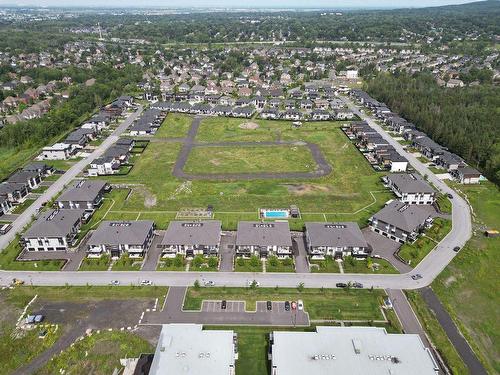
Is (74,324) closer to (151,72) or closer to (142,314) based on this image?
(142,314)

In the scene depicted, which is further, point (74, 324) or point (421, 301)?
point (421, 301)

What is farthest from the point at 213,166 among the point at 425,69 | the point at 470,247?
the point at 425,69

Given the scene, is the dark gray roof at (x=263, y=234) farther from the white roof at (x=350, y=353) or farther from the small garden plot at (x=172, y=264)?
the white roof at (x=350, y=353)

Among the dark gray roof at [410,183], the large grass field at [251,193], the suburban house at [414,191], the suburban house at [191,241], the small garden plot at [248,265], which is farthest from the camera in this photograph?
the dark gray roof at [410,183]

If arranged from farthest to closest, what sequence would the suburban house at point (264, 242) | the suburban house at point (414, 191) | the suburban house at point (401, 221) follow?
the suburban house at point (414, 191), the suburban house at point (401, 221), the suburban house at point (264, 242)

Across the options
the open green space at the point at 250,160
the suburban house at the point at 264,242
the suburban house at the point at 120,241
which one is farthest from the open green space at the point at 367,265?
the open green space at the point at 250,160
